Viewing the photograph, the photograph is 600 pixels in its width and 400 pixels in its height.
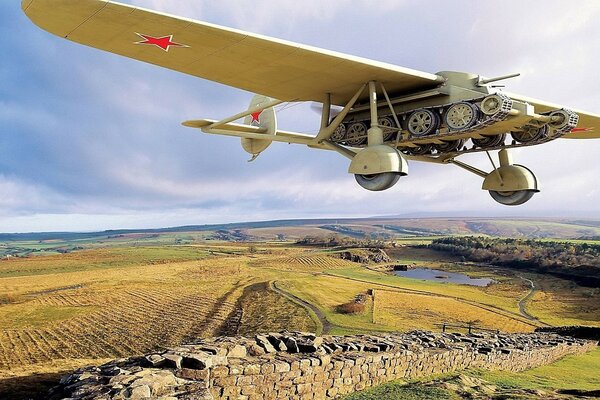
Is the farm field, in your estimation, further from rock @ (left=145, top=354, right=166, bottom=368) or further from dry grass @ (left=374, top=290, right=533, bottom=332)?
rock @ (left=145, top=354, right=166, bottom=368)

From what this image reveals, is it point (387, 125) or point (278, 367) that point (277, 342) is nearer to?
point (278, 367)

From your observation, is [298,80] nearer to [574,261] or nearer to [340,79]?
[340,79]

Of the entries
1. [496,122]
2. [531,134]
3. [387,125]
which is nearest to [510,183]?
[531,134]

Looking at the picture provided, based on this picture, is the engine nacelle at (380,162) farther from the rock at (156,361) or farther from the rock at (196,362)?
the rock at (156,361)

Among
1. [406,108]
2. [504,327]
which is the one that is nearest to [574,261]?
[504,327]

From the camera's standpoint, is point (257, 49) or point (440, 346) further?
point (440, 346)

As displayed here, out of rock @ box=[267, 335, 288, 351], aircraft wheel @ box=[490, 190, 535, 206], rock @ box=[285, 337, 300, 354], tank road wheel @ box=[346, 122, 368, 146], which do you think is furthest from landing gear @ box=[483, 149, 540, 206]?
rock @ box=[267, 335, 288, 351]
